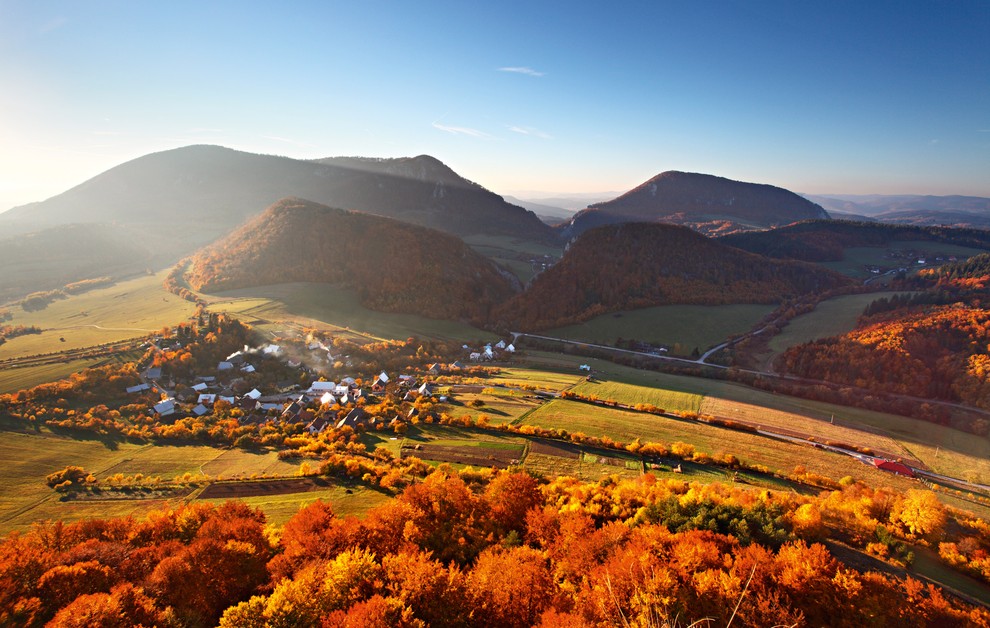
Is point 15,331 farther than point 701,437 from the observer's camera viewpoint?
Yes

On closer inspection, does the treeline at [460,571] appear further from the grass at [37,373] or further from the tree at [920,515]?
the grass at [37,373]

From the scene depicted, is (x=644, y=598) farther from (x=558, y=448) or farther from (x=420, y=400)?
(x=420, y=400)

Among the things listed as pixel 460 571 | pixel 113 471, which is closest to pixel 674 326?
pixel 460 571

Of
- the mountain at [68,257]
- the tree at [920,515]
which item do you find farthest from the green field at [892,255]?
the mountain at [68,257]

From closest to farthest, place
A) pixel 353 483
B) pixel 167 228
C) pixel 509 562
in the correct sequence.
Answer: pixel 509 562, pixel 353 483, pixel 167 228

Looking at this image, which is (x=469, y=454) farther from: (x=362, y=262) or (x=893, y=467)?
(x=362, y=262)

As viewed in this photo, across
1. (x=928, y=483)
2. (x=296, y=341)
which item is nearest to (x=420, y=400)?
(x=296, y=341)
